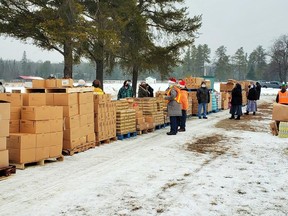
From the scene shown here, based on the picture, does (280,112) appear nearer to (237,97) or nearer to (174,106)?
(174,106)

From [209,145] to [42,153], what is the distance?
511cm

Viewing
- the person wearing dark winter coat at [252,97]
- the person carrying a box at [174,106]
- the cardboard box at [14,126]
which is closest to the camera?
the cardboard box at [14,126]

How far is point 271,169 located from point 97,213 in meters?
4.44

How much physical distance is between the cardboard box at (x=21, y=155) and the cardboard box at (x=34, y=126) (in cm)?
45

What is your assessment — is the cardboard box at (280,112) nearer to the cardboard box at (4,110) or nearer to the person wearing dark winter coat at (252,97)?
the person wearing dark winter coat at (252,97)

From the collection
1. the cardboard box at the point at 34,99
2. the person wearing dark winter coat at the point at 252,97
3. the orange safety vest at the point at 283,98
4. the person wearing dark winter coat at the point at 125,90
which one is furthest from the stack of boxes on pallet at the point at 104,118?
the person wearing dark winter coat at the point at 252,97

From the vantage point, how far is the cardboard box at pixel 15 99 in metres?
8.34

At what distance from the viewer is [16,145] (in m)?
7.60

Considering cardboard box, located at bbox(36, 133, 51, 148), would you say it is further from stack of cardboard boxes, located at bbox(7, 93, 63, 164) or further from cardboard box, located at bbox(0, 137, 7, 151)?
cardboard box, located at bbox(0, 137, 7, 151)

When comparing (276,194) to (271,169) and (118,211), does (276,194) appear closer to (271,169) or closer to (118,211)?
(271,169)

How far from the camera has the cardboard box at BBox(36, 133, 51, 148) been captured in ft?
26.0

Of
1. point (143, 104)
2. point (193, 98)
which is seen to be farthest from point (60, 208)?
point (193, 98)

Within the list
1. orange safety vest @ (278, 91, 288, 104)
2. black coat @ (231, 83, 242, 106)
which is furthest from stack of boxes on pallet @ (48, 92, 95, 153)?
black coat @ (231, 83, 242, 106)

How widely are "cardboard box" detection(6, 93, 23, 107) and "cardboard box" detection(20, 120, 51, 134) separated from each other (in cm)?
52
